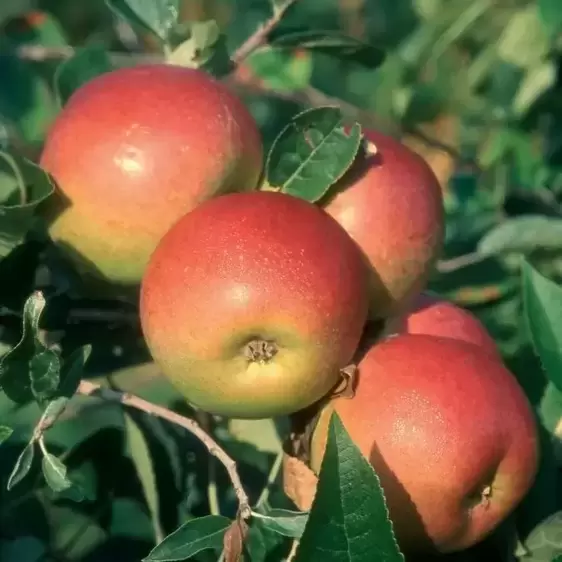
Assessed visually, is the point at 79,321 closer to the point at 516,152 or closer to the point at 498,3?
the point at 516,152

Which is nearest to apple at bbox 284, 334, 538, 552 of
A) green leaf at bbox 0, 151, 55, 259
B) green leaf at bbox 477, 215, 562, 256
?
green leaf at bbox 0, 151, 55, 259

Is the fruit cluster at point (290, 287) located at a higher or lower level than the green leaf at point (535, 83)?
higher

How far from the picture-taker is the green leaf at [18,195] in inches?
24.7

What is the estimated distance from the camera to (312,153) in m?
0.67

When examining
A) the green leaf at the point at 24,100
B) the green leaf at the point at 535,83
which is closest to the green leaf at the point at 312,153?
the green leaf at the point at 24,100

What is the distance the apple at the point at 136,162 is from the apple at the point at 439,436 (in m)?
0.17

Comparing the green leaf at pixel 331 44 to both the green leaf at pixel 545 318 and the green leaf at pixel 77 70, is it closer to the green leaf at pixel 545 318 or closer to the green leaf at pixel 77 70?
the green leaf at pixel 77 70

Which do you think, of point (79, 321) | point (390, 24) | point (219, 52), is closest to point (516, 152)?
point (390, 24)

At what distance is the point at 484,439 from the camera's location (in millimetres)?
583

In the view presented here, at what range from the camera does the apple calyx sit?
22.5 inches

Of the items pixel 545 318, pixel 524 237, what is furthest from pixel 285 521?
pixel 524 237

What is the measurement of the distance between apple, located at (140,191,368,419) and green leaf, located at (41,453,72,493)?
91mm

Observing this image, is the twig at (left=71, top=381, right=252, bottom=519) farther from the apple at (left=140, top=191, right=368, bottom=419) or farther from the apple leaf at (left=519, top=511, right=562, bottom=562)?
the apple leaf at (left=519, top=511, right=562, bottom=562)

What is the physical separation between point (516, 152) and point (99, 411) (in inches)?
36.5
